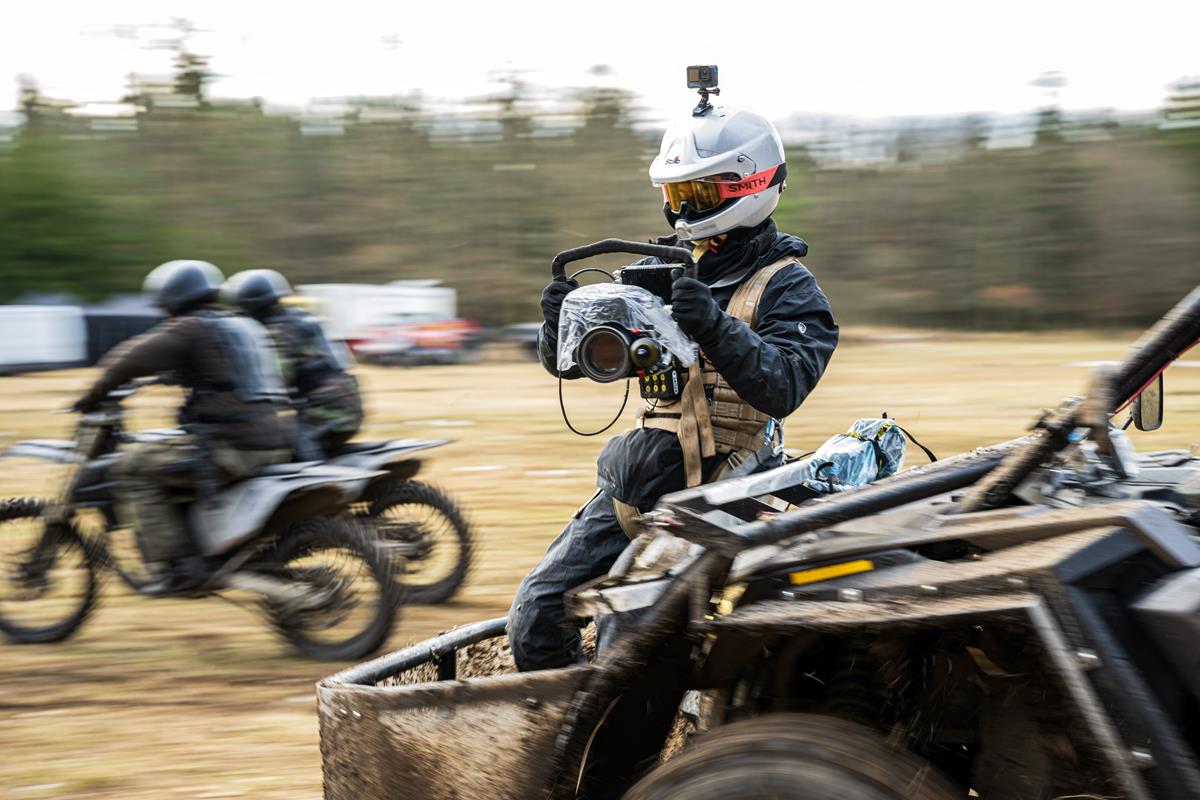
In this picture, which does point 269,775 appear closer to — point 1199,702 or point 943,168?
point 1199,702

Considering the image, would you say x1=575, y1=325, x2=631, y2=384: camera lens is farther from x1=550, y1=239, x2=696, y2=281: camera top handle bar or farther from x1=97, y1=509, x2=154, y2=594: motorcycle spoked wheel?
x1=97, y1=509, x2=154, y2=594: motorcycle spoked wheel

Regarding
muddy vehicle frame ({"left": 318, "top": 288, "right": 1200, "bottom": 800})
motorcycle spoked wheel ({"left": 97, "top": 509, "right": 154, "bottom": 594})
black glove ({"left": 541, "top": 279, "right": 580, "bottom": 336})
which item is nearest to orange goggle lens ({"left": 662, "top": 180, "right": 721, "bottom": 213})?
black glove ({"left": 541, "top": 279, "right": 580, "bottom": 336})

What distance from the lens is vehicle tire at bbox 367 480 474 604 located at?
6.51m

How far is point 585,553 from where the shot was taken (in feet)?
10.4

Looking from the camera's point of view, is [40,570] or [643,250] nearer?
[643,250]

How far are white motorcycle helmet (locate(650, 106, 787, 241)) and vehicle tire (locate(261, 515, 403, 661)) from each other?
289 cm

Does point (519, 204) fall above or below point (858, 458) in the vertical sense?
below

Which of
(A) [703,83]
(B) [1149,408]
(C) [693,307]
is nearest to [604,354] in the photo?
(C) [693,307]

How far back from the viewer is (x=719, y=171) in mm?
3262

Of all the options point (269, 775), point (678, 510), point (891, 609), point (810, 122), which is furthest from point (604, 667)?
point (810, 122)

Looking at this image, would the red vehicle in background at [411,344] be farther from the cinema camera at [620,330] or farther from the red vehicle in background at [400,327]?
the cinema camera at [620,330]

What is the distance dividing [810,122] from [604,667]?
90.5ft

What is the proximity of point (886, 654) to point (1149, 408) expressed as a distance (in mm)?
910

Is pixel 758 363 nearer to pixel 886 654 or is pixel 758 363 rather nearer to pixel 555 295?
pixel 555 295
